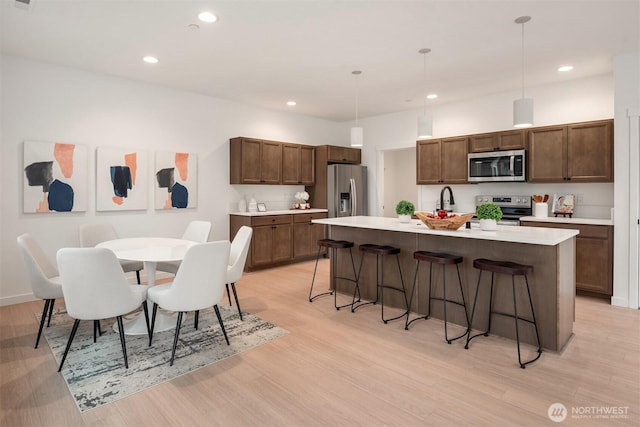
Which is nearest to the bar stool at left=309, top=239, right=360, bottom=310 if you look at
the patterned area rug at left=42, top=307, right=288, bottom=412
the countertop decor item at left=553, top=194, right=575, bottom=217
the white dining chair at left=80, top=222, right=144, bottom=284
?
the patterned area rug at left=42, top=307, right=288, bottom=412

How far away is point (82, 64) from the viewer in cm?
434

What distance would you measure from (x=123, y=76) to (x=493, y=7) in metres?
4.34

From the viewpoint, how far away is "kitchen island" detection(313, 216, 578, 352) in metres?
2.88

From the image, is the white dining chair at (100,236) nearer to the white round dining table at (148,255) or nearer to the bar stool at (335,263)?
the white round dining table at (148,255)

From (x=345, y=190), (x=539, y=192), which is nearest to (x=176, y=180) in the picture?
(x=345, y=190)

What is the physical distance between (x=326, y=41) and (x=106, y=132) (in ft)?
10.1

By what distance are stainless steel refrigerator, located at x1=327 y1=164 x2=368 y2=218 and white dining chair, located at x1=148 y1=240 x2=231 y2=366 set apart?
408 cm

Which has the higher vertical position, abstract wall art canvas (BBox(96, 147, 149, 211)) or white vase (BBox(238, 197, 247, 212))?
abstract wall art canvas (BBox(96, 147, 149, 211))

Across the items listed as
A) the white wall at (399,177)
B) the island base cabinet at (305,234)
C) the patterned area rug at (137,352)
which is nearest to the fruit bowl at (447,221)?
the patterned area rug at (137,352)

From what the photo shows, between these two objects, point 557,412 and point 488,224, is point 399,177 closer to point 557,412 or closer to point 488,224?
point 488,224

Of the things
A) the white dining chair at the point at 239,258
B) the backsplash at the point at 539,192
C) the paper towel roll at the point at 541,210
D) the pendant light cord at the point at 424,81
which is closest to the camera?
the white dining chair at the point at 239,258

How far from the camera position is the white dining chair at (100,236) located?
4.01 m

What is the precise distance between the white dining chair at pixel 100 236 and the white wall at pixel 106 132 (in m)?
0.47

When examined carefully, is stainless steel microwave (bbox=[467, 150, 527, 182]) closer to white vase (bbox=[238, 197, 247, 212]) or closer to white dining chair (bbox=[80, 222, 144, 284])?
white vase (bbox=[238, 197, 247, 212])
